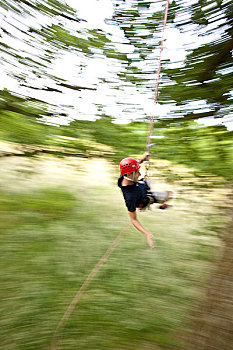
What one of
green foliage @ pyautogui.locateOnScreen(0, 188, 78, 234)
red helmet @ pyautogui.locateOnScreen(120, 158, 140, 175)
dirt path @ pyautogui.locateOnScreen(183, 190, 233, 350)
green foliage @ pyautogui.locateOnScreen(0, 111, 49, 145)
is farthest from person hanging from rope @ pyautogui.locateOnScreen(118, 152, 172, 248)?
green foliage @ pyautogui.locateOnScreen(0, 188, 78, 234)

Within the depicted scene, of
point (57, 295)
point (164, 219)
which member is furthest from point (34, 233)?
point (164, 219)

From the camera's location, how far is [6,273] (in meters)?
1.18

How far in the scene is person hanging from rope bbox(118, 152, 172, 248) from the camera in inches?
24.8

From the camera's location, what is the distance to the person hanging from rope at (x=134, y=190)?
24.8 inches

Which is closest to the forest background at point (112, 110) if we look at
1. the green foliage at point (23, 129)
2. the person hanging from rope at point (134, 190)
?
the green foliage at point (23, 129)

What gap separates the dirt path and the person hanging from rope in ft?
1.39

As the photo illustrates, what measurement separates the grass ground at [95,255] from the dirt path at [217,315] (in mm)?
63

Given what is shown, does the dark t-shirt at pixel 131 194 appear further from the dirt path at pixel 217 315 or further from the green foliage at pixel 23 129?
the green foliage at pixel 23 129

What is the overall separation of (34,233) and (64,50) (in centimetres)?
112

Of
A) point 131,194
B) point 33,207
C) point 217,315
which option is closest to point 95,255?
point 33,207

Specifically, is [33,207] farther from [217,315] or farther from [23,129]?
[217,315]

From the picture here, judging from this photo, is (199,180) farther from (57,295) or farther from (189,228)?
(57,295)

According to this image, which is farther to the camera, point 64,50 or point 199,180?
point 64,50

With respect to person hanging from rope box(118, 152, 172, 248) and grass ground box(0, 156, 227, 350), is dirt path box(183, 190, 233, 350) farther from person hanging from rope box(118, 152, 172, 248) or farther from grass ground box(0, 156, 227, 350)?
person hanging from rope box(118, 152, 172, 248)
